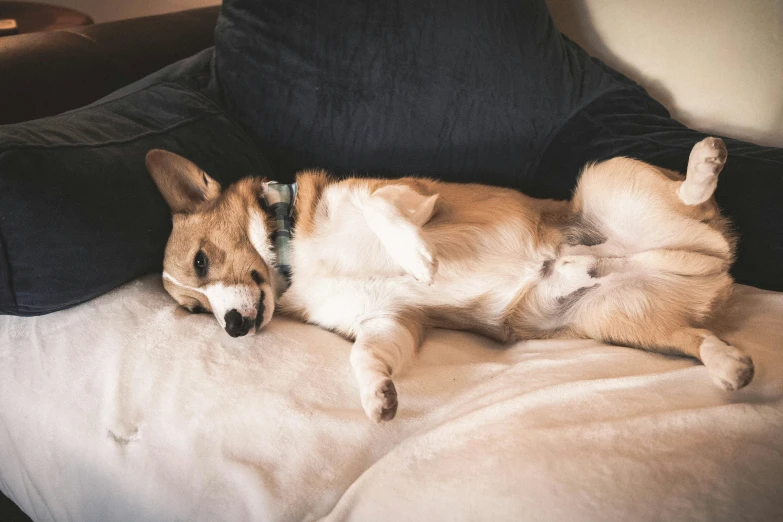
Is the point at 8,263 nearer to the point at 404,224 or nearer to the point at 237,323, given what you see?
the point at 237,323

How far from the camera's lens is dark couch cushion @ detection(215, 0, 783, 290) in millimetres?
1910

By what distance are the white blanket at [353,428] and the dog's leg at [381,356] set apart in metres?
0.05

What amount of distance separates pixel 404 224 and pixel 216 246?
0.70 m

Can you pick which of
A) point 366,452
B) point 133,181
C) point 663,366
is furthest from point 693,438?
point 133,181

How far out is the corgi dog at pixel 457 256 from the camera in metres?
1.48

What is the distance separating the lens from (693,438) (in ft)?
3.19

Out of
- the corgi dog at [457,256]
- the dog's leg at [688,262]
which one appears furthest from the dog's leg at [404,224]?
the dog's leg at [688,262]

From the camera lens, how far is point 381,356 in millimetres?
1359

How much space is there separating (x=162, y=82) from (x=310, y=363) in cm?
142

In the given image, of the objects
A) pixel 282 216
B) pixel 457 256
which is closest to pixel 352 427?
pixel 457 256

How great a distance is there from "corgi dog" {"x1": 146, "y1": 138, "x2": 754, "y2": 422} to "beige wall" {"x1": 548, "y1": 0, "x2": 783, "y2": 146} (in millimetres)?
581

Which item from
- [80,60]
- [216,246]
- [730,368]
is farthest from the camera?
[80,60]

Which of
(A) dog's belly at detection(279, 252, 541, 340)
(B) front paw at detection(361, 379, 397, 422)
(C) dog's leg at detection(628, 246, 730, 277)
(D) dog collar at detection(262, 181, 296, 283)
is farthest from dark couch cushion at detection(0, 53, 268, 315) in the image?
(C) dog's leg at detection(628, 246, 730, 277)

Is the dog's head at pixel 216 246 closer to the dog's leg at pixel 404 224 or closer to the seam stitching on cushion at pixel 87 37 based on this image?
the dog's leg at pixel 404 224
